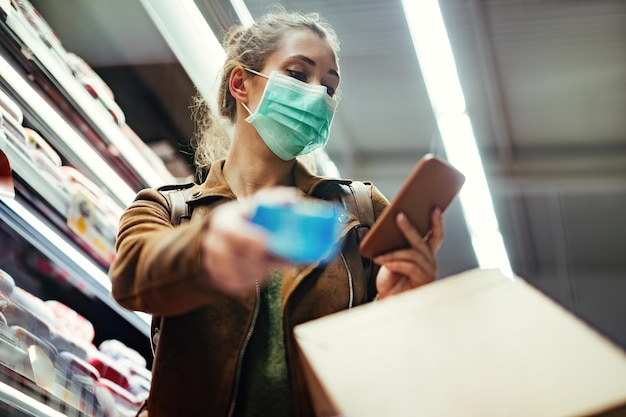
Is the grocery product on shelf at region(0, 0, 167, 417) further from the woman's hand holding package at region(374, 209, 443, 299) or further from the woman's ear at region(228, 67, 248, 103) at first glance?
the woman's hand holding package at region(374, 209, 443, 299)

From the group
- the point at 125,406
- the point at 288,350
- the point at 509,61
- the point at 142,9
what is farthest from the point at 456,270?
the point at 288,350

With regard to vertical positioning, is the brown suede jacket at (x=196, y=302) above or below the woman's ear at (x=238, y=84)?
below

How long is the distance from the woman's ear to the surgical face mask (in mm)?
83

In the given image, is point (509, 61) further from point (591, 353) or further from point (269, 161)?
point (591, 353)

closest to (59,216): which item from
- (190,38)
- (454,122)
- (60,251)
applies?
(60,251)

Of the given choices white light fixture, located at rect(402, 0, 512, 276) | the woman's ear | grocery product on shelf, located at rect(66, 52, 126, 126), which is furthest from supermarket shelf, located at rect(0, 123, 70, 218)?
white light fixture, located at rect(402, 0, 512, 276)

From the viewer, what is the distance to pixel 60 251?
198 cm

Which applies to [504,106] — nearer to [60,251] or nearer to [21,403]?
[60,251]

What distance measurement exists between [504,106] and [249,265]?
2636 mm

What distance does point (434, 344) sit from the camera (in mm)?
965

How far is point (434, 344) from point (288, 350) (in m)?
0.30

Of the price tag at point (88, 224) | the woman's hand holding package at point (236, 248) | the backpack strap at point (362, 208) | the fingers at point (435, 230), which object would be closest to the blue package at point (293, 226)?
the woman's hand holding package at point (236, 248)

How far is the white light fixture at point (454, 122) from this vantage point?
2480 mm

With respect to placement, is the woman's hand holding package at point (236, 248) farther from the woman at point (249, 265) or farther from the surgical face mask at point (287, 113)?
the surgical face mask at point (287, 113)
